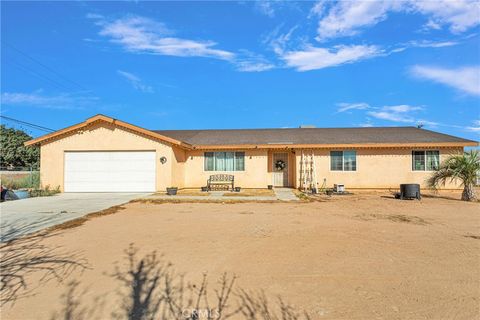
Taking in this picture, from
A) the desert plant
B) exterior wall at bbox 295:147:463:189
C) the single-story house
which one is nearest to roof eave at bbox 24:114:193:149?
the single-story house

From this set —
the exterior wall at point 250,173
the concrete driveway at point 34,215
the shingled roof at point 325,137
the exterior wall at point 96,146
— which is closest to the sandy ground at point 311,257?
the concrete driveway at point 34,215

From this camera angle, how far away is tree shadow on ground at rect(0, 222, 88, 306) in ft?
13.2

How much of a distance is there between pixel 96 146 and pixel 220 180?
7207 millimetres

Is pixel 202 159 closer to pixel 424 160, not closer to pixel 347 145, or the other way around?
pixel 347 145

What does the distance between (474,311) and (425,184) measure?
51.8 ft

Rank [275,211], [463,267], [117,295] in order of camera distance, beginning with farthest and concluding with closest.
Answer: [275,211] → [463,267] → [117,295]

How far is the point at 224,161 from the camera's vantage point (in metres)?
18.5

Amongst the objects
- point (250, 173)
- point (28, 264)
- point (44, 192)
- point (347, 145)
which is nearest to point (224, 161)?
point (250, 173)

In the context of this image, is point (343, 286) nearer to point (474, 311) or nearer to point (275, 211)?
point (474, 311)

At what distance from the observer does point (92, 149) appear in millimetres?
17203

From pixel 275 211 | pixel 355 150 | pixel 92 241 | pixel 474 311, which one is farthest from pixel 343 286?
pixel 355 150

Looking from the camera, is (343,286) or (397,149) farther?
(397,149)

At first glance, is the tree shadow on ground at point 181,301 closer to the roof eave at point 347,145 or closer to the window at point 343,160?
the roof eave at point 347,145

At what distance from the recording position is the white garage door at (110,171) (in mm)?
16906
